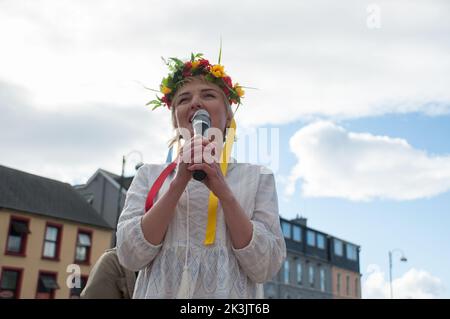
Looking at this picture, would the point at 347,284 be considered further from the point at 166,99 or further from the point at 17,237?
the point at 166,99

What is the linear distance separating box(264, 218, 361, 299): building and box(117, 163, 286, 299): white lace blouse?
37.6 m

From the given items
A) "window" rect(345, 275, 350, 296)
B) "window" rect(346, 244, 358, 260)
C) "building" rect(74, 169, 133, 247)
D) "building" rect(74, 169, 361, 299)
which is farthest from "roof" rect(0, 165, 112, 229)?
"window" rect(346, 244, 358, 260)

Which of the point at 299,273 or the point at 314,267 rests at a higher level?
the point at 314,267

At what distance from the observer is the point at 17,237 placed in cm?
2569

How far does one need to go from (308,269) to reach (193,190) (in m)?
44.9

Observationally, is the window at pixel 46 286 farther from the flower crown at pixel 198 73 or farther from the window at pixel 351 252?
the window at pixel 351 252

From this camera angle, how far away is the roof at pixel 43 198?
2691cm

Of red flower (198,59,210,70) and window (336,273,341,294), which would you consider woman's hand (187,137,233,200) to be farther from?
window (336,273,341,294)

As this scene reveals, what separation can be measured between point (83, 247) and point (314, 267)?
80.7ft

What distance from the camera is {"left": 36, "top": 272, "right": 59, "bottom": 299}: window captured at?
25734 mm

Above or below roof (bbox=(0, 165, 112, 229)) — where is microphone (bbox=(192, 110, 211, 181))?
below

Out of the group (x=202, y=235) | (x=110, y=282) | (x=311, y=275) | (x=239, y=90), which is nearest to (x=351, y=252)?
(x=311, y=275)

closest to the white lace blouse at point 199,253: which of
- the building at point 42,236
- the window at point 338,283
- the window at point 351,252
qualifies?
the building at point 42,236

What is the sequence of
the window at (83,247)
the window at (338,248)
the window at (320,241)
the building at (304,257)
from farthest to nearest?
the window at (338,248) → the window at (320,241) → the building at (304,257) → the window at (83,247)
